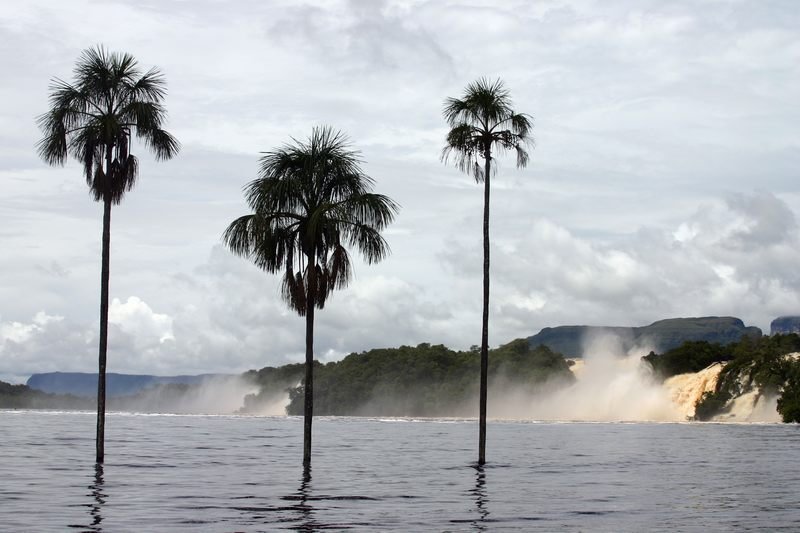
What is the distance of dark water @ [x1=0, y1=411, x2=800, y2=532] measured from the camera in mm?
26203

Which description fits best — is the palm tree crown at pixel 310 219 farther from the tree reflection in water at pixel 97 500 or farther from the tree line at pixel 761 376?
the tree line at pixel 761 376

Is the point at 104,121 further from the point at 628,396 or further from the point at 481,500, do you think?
the point at 628,396

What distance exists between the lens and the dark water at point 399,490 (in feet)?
86.0

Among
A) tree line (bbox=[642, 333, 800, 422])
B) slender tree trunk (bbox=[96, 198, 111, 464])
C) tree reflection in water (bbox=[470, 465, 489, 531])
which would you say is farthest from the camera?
tree line (bbox=[642, 333, 800, 422])

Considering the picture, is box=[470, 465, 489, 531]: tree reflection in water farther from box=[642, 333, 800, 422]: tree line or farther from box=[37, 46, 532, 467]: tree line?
box=[642, 333, 800, 422]: tree line

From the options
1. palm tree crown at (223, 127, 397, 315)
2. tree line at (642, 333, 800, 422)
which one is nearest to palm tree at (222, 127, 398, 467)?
palm tree crown at (223, 127, 397, 315)

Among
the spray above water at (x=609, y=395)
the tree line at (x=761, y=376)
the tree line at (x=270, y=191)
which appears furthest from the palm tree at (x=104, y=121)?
the spray above water at (x=609, y=395)

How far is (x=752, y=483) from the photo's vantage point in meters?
39.4

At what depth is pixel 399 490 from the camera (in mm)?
35875

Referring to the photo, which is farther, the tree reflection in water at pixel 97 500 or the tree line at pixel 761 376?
the tree line at pixel 761 376

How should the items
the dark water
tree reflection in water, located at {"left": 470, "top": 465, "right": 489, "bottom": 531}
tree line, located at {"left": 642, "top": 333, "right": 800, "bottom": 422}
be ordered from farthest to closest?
tree line, located at {"left": 642, "top": 333, "right": 800, "bottom": 422} → the dark water → tree reflection in water, located at {"left": 470, "top": 465, "right": 489, "bottom": 531}

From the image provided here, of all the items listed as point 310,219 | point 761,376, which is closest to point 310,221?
point 310,219

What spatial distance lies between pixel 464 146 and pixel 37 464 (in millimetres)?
22855

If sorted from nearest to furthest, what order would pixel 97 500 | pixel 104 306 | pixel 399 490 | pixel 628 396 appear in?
1. pixel 97 500
2. pixel 399 490
3. pixel 104 306
4. pixel 628 396
